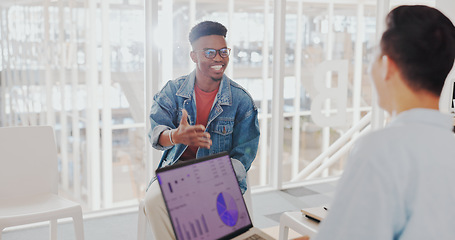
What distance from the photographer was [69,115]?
3.42 metres

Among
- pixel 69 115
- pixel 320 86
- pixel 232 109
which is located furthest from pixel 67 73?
pixel 320 86

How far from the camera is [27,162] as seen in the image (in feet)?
8.63

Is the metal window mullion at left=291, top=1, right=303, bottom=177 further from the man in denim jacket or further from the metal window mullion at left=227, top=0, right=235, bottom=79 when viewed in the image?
the man in denim jacket

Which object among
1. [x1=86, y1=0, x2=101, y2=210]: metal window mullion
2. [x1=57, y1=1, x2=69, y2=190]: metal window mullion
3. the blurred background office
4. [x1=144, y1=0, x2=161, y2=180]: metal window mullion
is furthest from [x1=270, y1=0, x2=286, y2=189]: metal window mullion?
[x1=57, y1=1, x2=69, y2=190]: metal window mullion

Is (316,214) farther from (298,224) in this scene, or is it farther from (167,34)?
(167,34)

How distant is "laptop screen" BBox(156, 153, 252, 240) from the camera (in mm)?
1271

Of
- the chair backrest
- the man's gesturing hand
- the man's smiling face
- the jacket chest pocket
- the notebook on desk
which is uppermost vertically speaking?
the man's smiling face

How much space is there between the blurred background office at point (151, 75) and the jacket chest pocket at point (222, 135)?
3.56 ft

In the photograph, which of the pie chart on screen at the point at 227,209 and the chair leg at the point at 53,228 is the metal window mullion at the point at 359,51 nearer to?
the chair leg at the point at 53,228

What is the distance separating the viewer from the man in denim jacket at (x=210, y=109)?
232 cm

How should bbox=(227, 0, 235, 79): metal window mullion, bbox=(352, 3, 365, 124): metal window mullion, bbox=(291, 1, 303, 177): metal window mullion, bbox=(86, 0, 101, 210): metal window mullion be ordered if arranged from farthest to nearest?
1. bbox=(352, 3, 365, 124): metal window mullion
2. bbox=(291, 1, 303, 177): metal window mullion
3. bbox=(227, 0, 235, 79): metal window mullion
4. bbox=(86, 0, 101, 210): metal window mullion

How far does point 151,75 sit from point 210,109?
56.1 inches

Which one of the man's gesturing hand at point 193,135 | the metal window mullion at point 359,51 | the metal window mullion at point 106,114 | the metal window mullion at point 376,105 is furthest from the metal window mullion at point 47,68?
the metal window mullion at point 376,105

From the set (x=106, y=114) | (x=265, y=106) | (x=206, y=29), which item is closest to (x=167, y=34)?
(x=106, y=114)
